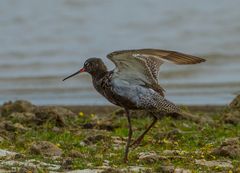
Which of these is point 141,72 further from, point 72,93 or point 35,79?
point 35,79

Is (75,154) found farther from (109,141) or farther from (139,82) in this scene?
(109,141)

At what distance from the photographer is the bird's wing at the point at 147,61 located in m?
9.38

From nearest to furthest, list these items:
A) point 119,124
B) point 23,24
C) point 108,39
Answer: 1. point 119,124
2. point 108,39
3. point 23,24

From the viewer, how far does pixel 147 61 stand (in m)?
9.48

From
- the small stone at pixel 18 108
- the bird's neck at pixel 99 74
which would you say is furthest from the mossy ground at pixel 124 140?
the bird's neck at pixel 99 74

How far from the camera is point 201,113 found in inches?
523

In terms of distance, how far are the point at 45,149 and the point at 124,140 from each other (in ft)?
5.34

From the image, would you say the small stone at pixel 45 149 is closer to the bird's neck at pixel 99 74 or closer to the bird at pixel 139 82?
the bird at pixel 139 82

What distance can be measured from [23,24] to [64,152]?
15425mm

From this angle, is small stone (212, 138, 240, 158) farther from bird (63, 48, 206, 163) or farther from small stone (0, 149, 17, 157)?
small stone (0, 149, 17, 157)

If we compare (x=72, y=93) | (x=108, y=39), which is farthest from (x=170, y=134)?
(x=108, y=39)

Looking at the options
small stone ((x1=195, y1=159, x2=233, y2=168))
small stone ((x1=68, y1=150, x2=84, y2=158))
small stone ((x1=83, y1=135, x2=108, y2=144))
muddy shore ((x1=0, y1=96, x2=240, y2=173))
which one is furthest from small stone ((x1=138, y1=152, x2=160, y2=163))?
small stone ((x1=83, y1=135, x2=108, y2=144))

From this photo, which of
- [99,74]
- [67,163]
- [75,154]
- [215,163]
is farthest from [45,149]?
[215,163]

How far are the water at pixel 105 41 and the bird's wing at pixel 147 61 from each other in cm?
512
